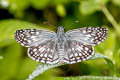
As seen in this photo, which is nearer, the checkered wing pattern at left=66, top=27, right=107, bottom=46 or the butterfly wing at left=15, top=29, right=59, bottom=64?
the butterfly wing at left=15, top=29, right=59, bottom=64

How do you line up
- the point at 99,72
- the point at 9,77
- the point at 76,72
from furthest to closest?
the point at 76,72
the point at 9,77
the point at 99,72

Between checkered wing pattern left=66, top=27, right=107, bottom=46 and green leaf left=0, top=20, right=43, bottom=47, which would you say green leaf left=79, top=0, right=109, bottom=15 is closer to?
green leaf left=0, top=20, right=43, bottom=47

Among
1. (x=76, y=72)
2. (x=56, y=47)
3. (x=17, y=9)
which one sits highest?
(x=17, y=9)

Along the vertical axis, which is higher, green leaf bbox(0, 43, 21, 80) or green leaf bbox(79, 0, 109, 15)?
green leaf bbox(79, 0, 109, 15)

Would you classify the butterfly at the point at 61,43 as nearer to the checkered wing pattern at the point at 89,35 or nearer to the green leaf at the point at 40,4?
the checkered wing pattern at the point at 89,35

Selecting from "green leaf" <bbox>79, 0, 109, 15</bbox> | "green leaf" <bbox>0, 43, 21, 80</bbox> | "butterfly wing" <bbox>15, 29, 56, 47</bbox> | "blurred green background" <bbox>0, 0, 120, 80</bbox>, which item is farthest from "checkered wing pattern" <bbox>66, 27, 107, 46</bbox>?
"green leaf" <bbox>79, 0, 109, 15</bbox>

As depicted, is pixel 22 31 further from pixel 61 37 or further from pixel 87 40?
pixel 87 40

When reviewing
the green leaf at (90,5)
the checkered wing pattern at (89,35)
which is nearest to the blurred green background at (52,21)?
the green leaf at (90,5)

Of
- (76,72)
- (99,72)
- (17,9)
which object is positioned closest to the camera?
(99,72)

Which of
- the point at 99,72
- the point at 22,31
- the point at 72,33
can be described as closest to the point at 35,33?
the point at 22,31
